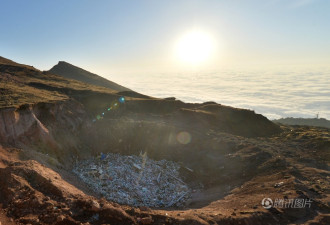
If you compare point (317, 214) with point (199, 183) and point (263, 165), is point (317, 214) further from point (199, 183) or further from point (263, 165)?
point (199, 183)

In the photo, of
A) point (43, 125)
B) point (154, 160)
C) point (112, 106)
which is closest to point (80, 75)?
point (112, 106)

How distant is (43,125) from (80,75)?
268 feet

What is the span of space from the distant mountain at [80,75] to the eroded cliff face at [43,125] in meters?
68.9

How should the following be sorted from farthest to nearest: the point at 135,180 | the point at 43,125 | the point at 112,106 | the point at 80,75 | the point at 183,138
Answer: the point at 80,75 → the point at 112,106 → the point at 183,138 → the point at 43,125 → the point at 135,180

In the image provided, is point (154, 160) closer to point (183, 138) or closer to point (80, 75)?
point (183, 138)

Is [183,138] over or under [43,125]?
over

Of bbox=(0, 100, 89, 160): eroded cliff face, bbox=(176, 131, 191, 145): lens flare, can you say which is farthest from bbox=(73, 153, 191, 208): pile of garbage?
bbox=(176, 131, 191, 145): lens flare

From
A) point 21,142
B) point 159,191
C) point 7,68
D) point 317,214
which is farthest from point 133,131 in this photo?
point 7,68

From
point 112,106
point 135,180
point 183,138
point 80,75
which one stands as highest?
point 80,75

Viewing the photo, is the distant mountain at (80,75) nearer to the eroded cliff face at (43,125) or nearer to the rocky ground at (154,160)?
the rocky ground at (154,160)

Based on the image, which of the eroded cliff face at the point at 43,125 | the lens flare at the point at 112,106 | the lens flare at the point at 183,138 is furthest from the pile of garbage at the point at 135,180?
the lens flare at the point at 112,106

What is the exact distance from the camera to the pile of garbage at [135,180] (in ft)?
50.7

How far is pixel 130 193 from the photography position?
618 inches

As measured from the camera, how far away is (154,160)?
21.8 m
